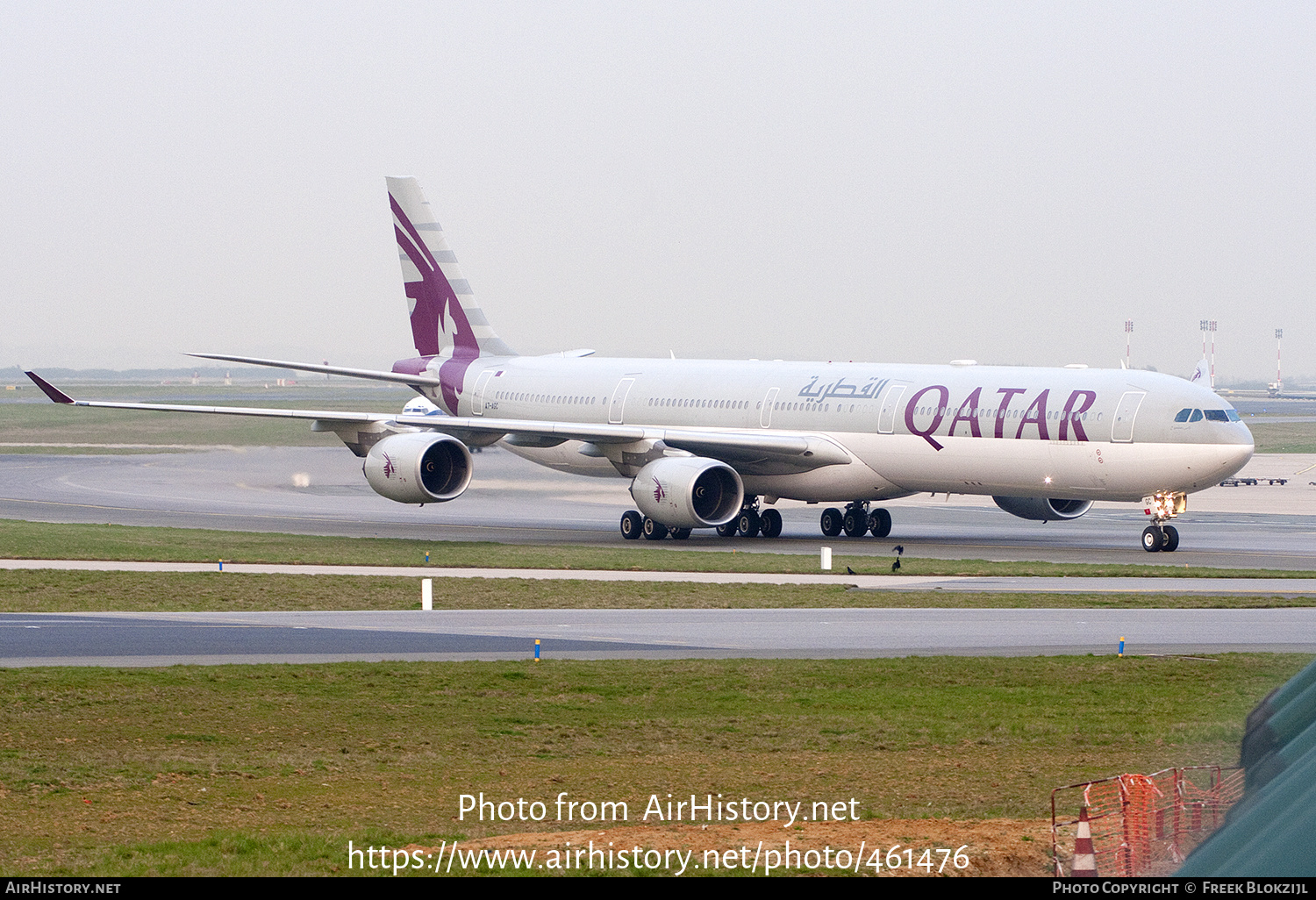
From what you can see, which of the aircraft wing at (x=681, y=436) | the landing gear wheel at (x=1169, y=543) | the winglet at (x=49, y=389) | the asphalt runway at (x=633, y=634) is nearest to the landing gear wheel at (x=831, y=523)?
the aircraft wing at (x=681, y=436)

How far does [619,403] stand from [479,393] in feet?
18.1

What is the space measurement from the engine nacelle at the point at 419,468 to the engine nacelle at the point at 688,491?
483 centimetres

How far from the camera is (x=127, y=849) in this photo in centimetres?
1239

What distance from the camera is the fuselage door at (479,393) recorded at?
49.8 meters

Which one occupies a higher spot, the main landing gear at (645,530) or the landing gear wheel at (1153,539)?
the main landing gear at (645,530)

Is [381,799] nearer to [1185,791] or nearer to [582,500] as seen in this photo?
[1185,791]

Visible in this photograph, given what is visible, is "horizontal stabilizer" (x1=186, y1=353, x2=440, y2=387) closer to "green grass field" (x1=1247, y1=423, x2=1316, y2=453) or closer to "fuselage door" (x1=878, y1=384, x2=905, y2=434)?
"fuselage door" (x1=878, y1=384, x2=905, y2=434)

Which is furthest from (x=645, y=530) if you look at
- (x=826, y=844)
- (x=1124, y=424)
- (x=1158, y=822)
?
(x=1158, y=822)

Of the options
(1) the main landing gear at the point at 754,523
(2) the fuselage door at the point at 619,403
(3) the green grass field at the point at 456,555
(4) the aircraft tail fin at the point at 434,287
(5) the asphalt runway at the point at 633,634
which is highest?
(4) the aircraft tail fin at the point at 434,287


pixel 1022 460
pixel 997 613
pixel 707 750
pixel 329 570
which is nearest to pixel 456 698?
pixel 707 750

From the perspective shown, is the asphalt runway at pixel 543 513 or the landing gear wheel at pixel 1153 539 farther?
the asphalt runway at pixel 543 513

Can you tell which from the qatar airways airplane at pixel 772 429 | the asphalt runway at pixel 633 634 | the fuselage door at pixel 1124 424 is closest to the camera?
the asphalt runway at pixel 633 634

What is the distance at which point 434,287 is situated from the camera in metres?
51.2

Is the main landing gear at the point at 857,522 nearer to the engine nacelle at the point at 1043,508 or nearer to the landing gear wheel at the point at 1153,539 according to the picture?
the engine nacelle at the point at 1043,508
